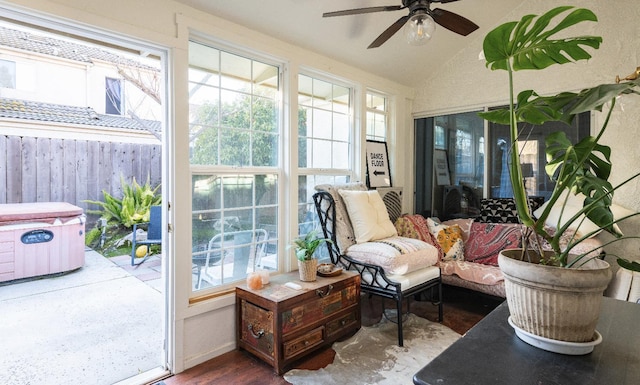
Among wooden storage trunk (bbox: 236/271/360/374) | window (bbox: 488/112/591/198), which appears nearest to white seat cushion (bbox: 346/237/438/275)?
wooden storage trunk (bbox: 236/271/360/374)

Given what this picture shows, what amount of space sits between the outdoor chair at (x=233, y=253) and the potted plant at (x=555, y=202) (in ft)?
6.66

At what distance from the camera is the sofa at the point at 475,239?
3.04 metres

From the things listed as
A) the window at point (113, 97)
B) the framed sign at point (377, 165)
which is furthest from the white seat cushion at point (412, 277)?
the window at point (113, 97)

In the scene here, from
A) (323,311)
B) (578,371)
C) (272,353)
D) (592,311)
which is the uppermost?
(592,311)

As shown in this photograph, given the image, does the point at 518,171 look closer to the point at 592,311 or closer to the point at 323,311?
the point at 592,311

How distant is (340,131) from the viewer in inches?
142

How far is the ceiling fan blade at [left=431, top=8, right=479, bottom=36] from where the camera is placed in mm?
2094

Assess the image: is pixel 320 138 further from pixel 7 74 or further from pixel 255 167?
pixel 7 74

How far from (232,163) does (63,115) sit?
174 inches

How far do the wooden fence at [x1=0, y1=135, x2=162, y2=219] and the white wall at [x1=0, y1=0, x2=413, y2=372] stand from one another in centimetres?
398

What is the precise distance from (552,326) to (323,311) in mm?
1807

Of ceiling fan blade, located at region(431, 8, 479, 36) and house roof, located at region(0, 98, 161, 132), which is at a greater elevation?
house roof, located at region(0, 98, 161, 132)

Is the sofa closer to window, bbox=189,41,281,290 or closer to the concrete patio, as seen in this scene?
window, bbox=189,41,281,290

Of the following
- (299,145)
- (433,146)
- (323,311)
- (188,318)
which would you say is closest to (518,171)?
(323,311)
